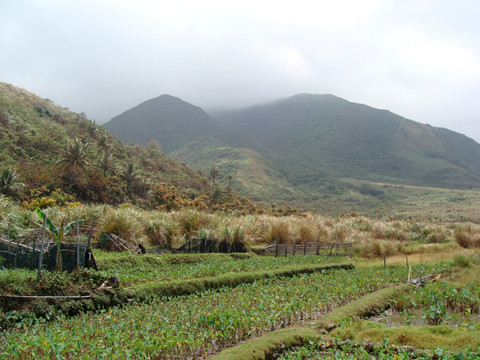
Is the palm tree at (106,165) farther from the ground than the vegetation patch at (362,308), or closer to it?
farther from the ground

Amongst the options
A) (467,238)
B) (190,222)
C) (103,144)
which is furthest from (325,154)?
(190,222)

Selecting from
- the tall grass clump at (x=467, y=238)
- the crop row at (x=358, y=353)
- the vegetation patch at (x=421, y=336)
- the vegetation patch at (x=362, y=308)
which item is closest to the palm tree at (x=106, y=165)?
the tall grass clump at (x=467, y=238)

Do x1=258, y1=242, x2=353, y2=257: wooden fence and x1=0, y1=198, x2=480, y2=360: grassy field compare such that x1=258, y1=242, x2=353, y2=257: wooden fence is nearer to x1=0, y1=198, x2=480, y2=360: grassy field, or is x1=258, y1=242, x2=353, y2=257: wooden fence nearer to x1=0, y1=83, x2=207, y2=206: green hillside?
x1=0, y1=198, x2=480, y2=360: grassy field

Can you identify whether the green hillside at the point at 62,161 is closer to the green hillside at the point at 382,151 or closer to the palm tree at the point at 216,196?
the palm tree at the point at 216,196

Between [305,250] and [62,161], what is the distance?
100 ft

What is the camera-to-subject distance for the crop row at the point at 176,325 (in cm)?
613

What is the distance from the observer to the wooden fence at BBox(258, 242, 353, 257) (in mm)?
22188

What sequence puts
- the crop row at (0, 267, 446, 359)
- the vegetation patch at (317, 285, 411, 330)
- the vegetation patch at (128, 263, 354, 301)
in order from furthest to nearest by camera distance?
the vegetation patch at (128, 263, 354, 301) < the vegetation patch at (317, 285, 411, 330) < the crop row at (0, 267, 446, 359)

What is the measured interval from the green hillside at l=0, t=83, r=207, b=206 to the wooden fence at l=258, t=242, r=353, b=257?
23.0 m

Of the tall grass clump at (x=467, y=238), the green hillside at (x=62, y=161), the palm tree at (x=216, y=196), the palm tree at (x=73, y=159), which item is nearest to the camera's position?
the tall grass clump at (x=467, y=238)

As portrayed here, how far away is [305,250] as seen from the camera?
22.6 meters

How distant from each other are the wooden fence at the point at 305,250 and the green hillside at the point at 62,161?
22990 millimetres

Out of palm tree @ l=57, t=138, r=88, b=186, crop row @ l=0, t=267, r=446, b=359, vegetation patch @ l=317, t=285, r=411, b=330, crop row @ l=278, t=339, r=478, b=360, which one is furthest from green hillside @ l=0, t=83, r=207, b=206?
crop row @ l=278, t=339, r=478, b=360

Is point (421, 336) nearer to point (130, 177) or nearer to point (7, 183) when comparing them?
point (7, 183)
